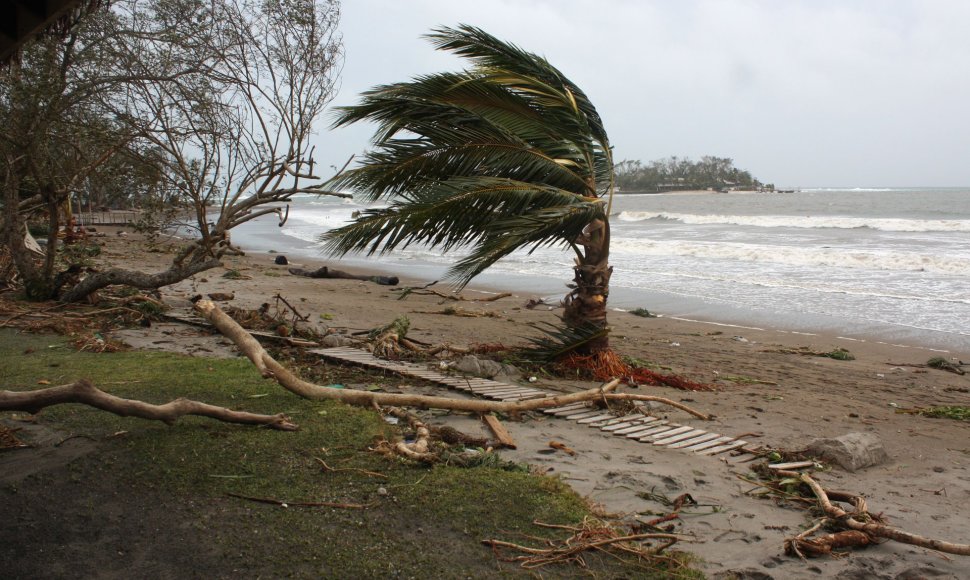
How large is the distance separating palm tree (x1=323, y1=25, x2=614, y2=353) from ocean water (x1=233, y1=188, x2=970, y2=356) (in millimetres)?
6031

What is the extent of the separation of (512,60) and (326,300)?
6.69 metres

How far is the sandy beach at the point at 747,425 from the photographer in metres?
3.97

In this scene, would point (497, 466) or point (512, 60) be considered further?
point (512, 60)

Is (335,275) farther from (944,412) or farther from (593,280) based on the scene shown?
(944,412)

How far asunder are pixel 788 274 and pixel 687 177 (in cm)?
8598

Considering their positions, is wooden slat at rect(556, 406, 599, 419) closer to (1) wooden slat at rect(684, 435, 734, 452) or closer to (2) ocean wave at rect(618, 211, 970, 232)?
(1) wooden slat at rect(684, 435, 734, 452)

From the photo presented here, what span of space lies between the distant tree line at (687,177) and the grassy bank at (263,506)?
9911 centimetres

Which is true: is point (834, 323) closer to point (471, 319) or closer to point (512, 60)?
point (471, 319)

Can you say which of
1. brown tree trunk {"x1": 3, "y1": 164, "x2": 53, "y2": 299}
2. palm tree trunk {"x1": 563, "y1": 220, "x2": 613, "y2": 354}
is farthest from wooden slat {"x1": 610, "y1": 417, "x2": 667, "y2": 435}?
brown tree trunk {"x1": 3, "y1": 164, "x2": 53, "y2": 299}

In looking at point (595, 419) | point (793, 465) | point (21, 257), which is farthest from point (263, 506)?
point (21, 257)

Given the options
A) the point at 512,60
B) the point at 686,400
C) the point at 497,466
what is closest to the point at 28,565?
the point at 497,466

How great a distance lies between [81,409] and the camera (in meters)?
5.36

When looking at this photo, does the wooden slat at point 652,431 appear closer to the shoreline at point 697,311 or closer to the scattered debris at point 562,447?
the scattered debris at point 562,447

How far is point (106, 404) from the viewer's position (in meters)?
4.48
